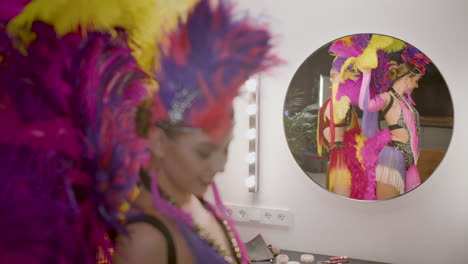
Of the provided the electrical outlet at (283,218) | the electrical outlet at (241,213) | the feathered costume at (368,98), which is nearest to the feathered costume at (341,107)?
the feathered costume at (368,98)

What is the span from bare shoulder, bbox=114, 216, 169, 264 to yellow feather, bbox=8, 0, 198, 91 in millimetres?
140

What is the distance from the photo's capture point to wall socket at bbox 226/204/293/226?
1.80m

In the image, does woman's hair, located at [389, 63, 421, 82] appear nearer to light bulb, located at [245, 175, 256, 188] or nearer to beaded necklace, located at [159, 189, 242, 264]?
light bulb, located at [245, 175, 256, 188]

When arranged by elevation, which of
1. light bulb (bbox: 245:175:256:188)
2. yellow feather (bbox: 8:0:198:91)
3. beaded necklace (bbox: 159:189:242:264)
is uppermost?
yellow feather (bbox: 8:0:198:91)

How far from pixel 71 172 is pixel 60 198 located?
0.03m

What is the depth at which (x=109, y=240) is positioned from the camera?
417 millimetres

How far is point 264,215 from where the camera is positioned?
1815 millimetres

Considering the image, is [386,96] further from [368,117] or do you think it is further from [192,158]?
[192,158]

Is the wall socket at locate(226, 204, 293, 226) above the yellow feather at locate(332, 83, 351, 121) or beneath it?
beneath

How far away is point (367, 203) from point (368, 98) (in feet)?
1.40

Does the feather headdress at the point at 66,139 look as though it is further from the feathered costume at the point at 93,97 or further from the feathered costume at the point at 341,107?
the feathered costume at the point at 341,107

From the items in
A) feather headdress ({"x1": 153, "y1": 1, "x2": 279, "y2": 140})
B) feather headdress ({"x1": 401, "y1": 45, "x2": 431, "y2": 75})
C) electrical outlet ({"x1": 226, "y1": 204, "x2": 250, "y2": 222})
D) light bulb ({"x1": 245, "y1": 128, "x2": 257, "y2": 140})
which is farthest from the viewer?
electrical outlet ({"x1": 226, "y1": 204, "x2": 250, "y2": 222})

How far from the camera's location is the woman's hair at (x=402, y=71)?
5.23ft

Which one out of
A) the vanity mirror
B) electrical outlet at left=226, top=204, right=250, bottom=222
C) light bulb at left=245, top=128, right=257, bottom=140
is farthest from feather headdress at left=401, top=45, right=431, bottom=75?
electrical outlet at left=226, top=204, right=250, bottom=222
